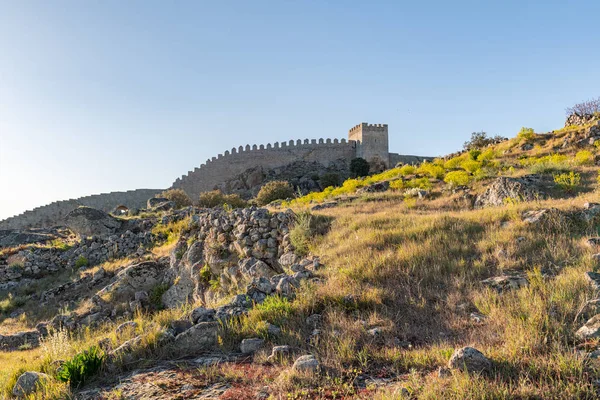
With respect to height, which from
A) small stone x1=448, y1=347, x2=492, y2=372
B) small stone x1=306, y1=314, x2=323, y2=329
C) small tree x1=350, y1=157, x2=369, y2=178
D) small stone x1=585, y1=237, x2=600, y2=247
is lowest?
small stone x1=306, y1=314, x2=323, y2=329

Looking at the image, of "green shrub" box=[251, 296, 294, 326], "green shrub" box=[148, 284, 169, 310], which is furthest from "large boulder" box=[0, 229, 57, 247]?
"green shrub" box=[251, 296, 294, 326]

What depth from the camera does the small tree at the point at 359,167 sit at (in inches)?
1620

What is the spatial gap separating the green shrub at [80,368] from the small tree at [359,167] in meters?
38.2

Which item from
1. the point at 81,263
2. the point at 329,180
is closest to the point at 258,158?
the point at 329,180

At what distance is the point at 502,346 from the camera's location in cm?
303

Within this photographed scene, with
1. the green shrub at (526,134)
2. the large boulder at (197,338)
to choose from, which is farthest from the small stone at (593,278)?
the green shrub at (526,134)

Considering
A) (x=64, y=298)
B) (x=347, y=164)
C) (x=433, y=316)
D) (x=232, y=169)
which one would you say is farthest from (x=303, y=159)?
(x=433, y=316)

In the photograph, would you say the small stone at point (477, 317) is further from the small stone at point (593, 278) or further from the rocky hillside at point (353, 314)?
the small stone at point (593, 278)

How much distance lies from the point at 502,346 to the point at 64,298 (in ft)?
34.3

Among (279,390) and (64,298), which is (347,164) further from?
(279,390)

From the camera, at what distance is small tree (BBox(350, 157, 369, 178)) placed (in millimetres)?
41156

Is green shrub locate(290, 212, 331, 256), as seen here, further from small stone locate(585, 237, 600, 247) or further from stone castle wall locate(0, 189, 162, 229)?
stone castle wall locate(0, 189, 162, 229)

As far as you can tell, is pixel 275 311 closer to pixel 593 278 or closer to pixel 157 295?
pixel 593 278

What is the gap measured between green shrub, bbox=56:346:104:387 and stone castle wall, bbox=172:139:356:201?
3992cm
